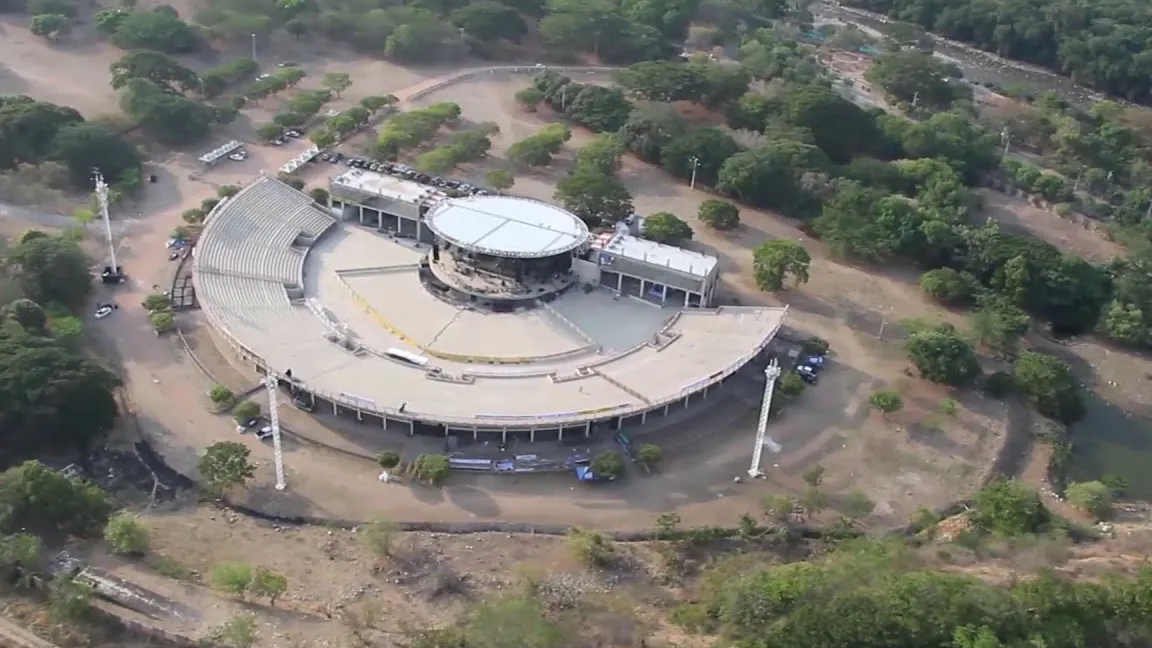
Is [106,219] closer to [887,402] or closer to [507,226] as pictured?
[507,226]

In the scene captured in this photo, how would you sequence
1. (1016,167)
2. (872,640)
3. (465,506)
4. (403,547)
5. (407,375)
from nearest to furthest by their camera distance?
(872,640) < (403,547) < (465,506) < (407,375) < (1016,167)

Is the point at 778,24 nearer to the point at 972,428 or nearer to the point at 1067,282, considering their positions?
the point at 1067,282

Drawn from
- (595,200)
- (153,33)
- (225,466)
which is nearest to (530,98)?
(595,200)

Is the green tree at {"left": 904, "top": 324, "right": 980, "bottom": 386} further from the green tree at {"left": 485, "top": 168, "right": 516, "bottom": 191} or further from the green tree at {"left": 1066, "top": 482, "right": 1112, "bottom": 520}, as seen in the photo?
the green tree at {"left": 485, "top": 168, "right": 516, "bottom": 191}

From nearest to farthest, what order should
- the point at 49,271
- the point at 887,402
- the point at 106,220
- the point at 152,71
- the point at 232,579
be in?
the point at 232,579
the point at 887,402
the point at 49,271
the point at 106,220
the point at 152,71

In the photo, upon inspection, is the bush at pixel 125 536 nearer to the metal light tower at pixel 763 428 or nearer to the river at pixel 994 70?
the metal light tower at pixel 763 428

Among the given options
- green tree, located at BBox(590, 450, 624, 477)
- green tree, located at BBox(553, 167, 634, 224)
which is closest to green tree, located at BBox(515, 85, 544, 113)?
green tree, located at BBox(553, 167, 634, 224)

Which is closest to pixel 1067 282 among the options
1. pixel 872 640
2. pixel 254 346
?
pixel 872 640
